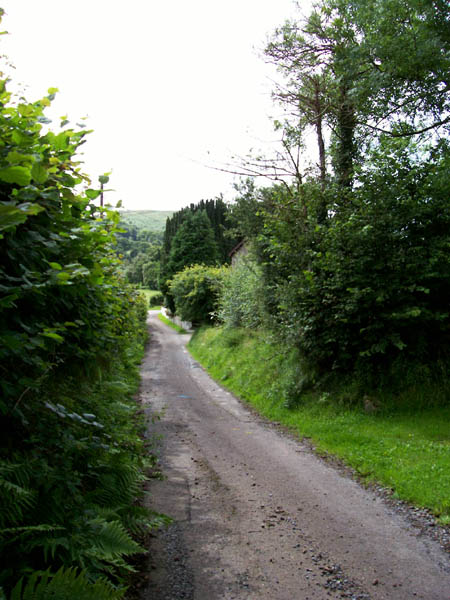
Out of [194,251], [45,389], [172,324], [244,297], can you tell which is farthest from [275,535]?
[172,324]

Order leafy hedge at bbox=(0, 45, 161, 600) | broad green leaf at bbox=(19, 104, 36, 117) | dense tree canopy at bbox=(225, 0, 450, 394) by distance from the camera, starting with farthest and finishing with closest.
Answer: dense tree canopy at bbox=(225, 0, 450, 394) → broad green leaf at bbox=(19, 104, 36, 117) → leafy hedge at bbox=(0, 45, 161, 600)

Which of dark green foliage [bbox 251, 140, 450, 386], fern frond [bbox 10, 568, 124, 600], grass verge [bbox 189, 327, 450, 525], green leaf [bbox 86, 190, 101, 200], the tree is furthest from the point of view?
the tree

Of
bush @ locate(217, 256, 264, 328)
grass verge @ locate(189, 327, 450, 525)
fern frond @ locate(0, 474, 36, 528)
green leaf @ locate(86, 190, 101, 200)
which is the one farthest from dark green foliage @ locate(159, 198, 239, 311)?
fern frond @ locate(0, 474, 36, 528)

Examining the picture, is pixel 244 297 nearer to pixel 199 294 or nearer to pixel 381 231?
pixel 381 231

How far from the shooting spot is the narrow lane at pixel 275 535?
387cm

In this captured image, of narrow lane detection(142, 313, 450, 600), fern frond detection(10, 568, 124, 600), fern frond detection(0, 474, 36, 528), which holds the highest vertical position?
fern frond detection(0, 474, 36, 528)

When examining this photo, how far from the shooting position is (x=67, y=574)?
90.9 inches

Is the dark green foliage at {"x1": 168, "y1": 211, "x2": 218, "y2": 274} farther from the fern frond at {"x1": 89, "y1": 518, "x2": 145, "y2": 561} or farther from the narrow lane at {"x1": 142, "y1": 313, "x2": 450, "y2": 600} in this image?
the fern frond at {"x1": 89, "y1": 518, "x2": 145, "y2": 561}

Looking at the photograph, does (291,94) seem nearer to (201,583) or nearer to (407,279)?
(407,279)

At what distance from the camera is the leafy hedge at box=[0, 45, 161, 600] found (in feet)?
7.77

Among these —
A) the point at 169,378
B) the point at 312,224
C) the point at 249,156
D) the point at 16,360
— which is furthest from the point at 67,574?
the point at 169,378

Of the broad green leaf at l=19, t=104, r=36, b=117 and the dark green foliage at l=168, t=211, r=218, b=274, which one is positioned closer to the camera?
the broad green leaf at l=19, t=104, r=36, b=117

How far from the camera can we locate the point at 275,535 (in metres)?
4.81

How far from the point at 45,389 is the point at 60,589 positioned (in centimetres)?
163
